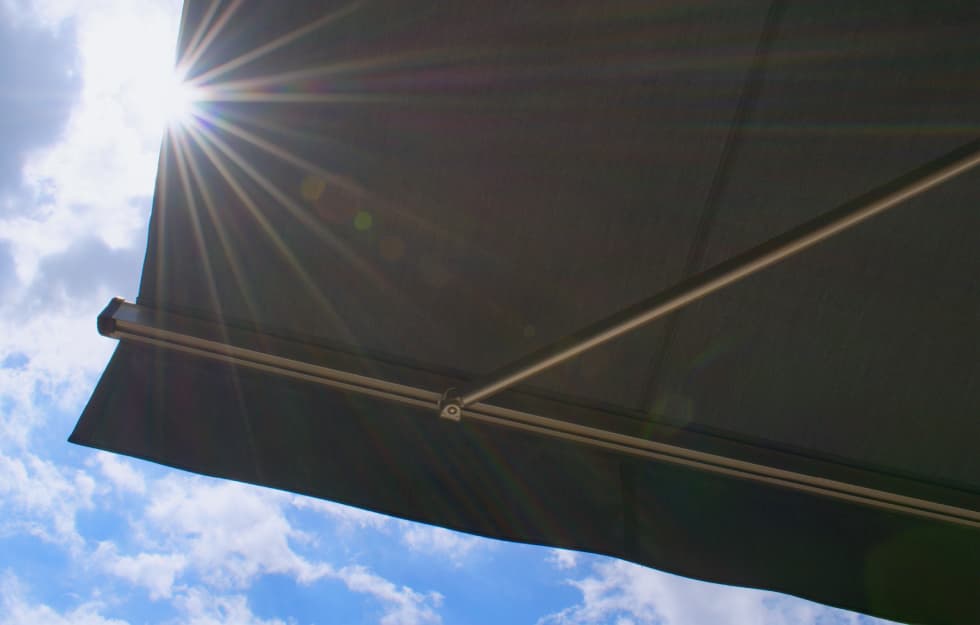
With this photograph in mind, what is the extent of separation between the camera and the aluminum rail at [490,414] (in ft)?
5.84

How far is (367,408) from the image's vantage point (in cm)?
192

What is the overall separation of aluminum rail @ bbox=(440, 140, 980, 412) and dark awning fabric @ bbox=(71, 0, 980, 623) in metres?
0.28

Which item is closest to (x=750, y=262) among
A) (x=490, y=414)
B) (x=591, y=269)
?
(x=591, y=269)

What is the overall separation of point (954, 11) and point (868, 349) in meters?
0.79

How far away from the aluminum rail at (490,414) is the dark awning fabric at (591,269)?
0.12 ft

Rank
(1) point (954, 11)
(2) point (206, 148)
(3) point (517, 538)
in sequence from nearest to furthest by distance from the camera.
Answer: (1) point (954, 11)
(2) point (206, 148)
(3) point (517, 538)

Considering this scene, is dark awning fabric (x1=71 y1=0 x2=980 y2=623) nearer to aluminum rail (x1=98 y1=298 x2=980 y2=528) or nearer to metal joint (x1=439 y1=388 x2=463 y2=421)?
aluminum rail (x1=98 y1=298 x2=980 y2=528)

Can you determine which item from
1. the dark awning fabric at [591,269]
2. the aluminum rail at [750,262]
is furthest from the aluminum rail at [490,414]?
the aluminum rail at [750,262]

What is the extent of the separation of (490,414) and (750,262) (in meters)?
0.72

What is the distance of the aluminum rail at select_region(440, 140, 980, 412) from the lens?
1.33 m

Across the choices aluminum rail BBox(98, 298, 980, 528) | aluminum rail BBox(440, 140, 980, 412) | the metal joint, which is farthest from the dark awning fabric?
aluminum rail BBox(440, 140, 980, 412)

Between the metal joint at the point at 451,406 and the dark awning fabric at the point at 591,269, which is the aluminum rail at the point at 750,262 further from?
the dark awning fabric at the point at 591,269

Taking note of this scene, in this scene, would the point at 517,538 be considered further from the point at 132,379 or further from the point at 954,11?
the point at 954,11

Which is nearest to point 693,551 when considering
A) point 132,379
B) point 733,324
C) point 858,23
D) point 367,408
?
point 733,324
